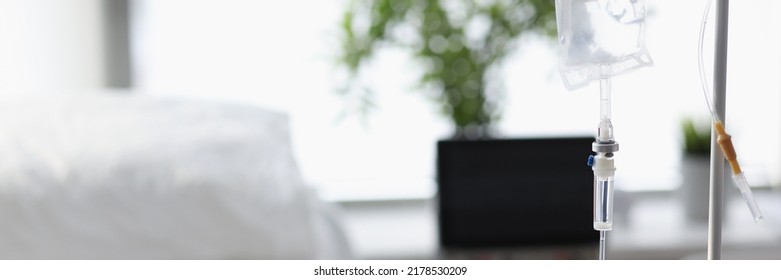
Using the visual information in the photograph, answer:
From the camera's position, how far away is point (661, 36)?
2.37 metres

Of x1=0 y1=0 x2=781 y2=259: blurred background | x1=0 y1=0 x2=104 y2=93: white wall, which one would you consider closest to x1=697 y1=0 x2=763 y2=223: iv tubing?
x1=0 y1=0 x2=781 y2=259: blurred background

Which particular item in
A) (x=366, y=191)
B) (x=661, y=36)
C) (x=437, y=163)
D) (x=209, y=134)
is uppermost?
(x=661, y=36)

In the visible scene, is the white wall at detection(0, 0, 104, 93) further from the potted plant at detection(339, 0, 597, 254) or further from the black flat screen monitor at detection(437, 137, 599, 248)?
the black flat screen monitor at detection(437, 137, 599, 248)

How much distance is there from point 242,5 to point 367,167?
63 cm

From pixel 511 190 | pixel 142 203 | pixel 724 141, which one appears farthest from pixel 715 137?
pixel 511 190

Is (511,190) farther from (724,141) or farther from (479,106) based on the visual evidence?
(724,141)

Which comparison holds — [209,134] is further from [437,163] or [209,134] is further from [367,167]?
[367,167]

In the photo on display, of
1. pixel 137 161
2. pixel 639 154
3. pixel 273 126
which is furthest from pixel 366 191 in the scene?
pixel 137 161

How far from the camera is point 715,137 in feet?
1.47

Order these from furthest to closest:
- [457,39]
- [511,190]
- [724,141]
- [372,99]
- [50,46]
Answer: [372,99] → [50,46] → [457,39] → [511,190] → [724,141]

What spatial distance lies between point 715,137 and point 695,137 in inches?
71.2

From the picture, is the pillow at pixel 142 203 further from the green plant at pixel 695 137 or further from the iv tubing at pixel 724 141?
the green plant at pixel 695 137

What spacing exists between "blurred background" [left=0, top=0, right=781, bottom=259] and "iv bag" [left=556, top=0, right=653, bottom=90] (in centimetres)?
102
